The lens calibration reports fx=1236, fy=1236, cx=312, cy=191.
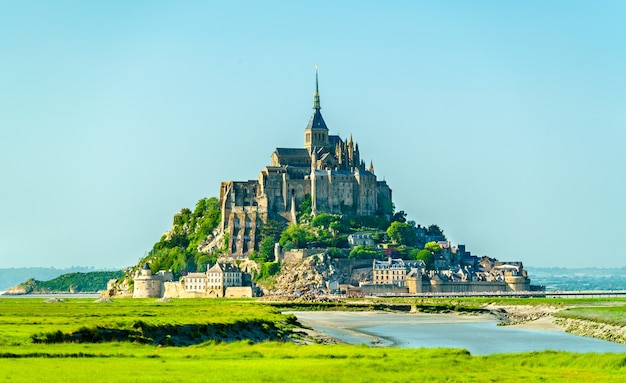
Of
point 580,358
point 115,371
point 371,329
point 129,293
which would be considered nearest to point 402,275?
point 129,293

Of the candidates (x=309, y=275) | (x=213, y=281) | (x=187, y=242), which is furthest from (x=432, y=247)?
(x=187, y=242)

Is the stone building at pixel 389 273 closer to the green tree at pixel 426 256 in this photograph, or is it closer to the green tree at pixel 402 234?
the green tree at pixel 426 256

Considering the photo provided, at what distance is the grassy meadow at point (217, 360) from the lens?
42.9 metres

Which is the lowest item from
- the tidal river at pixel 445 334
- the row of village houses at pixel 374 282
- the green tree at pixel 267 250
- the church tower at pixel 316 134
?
the tidal river at pixel 445 334

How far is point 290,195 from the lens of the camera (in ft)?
544

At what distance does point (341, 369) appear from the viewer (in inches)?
1870

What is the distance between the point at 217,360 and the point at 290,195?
11580 cm

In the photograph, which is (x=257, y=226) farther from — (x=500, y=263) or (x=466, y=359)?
(x=466, y=359)

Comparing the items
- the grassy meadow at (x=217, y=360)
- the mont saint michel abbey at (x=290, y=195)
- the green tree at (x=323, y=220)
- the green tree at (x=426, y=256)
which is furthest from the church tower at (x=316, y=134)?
the grassy meadow at (x=217, y=360)

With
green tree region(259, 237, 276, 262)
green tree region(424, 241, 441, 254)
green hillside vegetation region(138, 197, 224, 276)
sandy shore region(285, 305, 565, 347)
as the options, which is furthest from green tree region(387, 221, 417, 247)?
sandy shore region(285, 305, 565, 347)

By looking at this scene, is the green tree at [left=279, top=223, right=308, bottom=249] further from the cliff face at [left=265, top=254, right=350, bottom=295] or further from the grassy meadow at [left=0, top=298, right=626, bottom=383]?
the grassy meadow at [left=0, top=298, right=626, bottom=383]

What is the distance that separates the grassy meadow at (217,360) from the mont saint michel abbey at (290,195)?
326 feet

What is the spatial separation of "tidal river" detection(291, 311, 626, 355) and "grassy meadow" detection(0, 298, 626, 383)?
1262cm

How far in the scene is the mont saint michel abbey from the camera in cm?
16450
